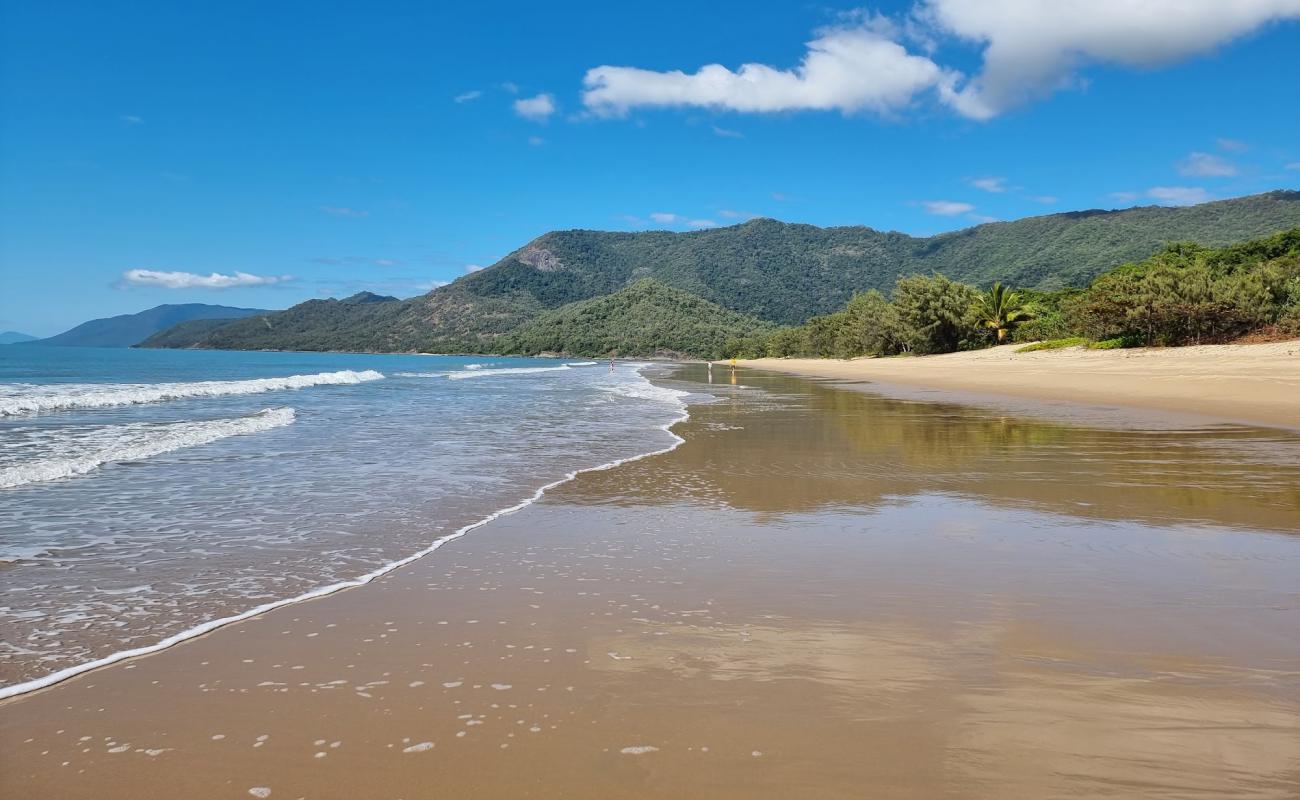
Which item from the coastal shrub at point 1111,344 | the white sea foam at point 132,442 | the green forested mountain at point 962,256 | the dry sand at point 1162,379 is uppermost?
the green forested mountain at point 962,256

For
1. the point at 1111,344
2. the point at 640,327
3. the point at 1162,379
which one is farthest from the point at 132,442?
the point at 640,327

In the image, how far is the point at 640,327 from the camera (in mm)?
167250

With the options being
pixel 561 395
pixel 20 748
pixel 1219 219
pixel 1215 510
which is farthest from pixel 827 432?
pixel 1219 219

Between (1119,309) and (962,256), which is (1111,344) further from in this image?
(962,256)

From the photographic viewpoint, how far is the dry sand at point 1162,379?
59.9ft

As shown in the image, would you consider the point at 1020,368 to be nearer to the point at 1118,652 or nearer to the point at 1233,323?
the point at 1233,323

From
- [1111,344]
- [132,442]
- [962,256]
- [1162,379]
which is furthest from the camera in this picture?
[962,256]

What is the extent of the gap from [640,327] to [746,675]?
6481 inches

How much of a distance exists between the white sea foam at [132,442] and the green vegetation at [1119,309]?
40.6 meters

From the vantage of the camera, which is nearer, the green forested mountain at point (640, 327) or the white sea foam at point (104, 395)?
the white sea foam at point (104, 395)

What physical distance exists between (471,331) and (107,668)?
200m

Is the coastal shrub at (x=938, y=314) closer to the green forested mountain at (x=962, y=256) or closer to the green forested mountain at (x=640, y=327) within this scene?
the green forested mountain at (x=962, y=256)

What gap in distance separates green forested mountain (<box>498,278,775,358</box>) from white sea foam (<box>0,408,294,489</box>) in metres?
131

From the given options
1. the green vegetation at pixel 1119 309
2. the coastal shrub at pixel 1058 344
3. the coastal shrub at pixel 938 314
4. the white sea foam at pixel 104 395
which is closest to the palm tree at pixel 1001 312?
the green vegetation at pixel 1119 309
